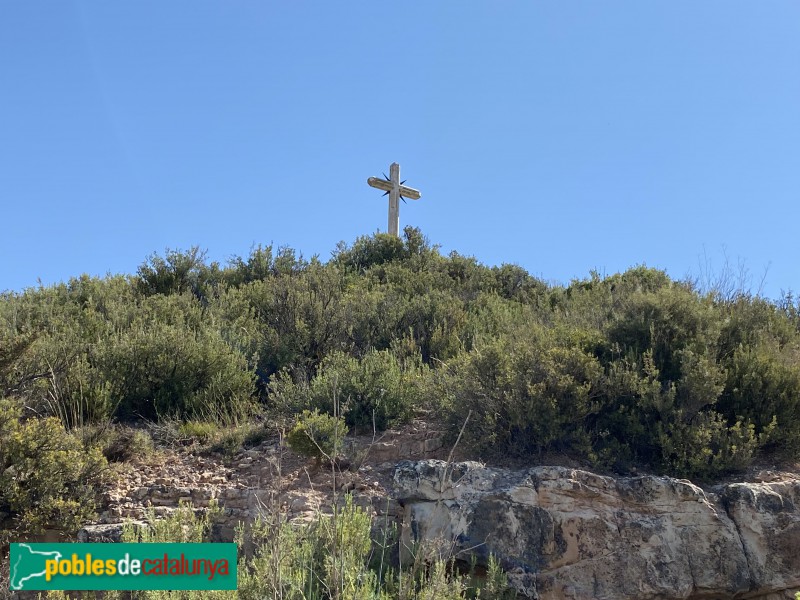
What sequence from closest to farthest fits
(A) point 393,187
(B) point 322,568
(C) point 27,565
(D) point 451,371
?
(B) point 322,568
(C) point 27,565
(D) point 451,371
(A) point 393,187

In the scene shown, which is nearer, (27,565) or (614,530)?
(27,565)

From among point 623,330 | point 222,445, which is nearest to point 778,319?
point 623,330

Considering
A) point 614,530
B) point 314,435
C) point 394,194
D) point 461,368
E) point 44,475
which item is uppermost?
point 394,194

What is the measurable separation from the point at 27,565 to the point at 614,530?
152 inches

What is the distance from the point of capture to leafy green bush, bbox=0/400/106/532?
Result: 5.27 meters

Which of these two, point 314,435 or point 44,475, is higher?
point 314,435

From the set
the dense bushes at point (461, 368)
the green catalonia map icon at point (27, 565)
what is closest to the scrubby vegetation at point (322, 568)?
the green catalonia map icon at point (27, 565)

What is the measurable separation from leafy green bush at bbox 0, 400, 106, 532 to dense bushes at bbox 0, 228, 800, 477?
0.90m

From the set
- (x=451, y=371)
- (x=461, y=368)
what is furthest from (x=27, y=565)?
(x=451, y=371)

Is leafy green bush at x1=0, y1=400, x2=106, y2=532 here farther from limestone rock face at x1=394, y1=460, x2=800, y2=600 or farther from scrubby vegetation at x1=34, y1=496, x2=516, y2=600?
limestone rock face at x1=394, y1=460, x2=800, y2=600

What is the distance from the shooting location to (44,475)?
17.7 ft

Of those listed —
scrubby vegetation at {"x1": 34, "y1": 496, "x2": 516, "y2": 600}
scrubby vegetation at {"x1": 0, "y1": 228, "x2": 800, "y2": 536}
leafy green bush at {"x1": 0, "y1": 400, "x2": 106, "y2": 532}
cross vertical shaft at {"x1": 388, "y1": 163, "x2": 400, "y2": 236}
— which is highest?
cross vertical shaft at {"x1": 388, "y1": 163, "x2": 400, "y2": 236}

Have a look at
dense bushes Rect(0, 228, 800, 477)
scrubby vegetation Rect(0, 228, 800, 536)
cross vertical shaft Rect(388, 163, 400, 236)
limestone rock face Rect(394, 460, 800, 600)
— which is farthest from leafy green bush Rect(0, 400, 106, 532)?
cross vertical shaft Rect(388, 163, 400, 236)

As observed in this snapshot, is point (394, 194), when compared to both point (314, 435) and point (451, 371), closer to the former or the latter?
point (451, 371)
